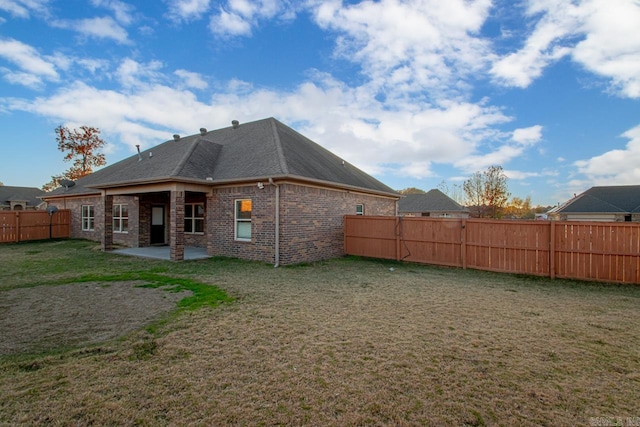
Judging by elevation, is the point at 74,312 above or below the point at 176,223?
below

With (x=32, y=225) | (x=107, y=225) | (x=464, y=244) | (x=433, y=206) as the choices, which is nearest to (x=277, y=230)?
(x=464, y=244)

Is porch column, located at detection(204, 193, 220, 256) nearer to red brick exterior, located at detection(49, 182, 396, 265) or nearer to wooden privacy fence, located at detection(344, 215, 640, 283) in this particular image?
red brick exterior, located at detection(49, 182, 396, 265)

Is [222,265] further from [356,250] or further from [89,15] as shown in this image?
[89,15]

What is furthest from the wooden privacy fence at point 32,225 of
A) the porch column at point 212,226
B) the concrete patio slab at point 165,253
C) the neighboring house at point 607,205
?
the neighboring house at point 607,205

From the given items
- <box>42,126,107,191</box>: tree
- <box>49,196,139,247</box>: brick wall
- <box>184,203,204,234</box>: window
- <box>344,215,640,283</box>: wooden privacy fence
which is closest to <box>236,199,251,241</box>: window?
<box>184,203,204,234</box>: window

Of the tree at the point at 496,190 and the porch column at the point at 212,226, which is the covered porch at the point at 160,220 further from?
the tree at the point at 496,190

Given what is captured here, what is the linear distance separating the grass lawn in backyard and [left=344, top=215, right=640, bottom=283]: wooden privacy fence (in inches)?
41.4

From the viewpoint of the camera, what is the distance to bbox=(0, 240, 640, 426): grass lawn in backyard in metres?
2.58

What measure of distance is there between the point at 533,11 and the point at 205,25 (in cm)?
1174

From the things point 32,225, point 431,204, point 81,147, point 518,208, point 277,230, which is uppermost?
point 81,147

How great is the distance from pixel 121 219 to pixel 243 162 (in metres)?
8.55

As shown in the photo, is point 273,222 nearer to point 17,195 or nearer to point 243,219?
point 243,219

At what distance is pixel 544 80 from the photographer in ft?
43.2

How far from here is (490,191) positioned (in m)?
31.3
